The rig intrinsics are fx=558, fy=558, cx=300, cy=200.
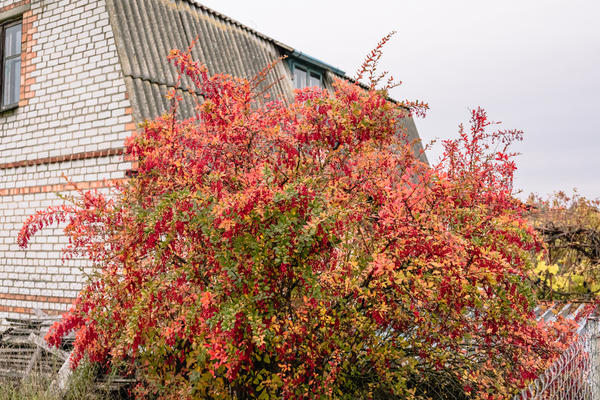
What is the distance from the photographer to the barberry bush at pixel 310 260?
3945 mm

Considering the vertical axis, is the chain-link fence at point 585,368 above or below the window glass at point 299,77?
below

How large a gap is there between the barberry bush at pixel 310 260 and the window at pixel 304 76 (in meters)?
8.98

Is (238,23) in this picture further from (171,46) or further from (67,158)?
(67,158)

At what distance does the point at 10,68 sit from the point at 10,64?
77mm

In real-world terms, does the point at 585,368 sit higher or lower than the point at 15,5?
lower

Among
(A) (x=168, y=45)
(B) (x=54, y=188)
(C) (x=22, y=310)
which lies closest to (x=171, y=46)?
(A) (x=168, y=45)

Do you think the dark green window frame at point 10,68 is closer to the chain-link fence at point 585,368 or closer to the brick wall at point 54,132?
the brick wall at point 54,132

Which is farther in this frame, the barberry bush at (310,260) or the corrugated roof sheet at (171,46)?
the corrugated roof sheet at (171,46)

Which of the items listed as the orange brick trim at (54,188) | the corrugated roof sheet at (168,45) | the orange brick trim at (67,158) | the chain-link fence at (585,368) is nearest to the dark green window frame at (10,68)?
the orange brick trim at (67,158)

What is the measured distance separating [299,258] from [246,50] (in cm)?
915

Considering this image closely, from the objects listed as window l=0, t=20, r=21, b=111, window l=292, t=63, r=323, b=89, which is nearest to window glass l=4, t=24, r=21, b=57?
window l=0, t=20, r=21, b=111

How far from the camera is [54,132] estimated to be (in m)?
9.73

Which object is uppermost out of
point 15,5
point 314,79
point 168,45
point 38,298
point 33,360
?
point 15,5

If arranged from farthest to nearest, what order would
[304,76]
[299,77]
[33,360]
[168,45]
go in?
[304,76]
[299,77]
[168,45]
[33,360]
